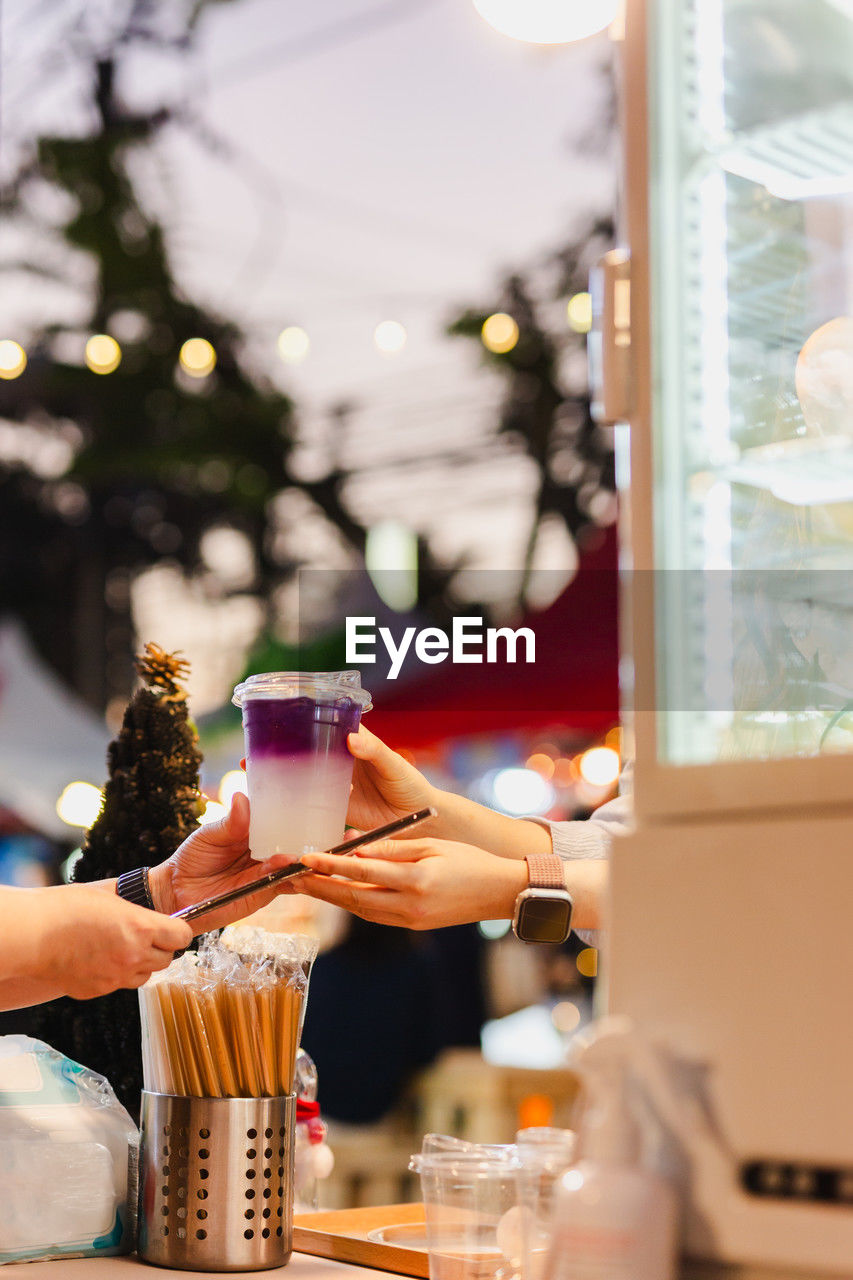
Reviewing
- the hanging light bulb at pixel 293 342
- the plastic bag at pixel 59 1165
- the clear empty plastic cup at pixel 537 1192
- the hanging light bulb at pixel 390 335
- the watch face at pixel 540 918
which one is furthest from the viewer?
the hanging light bulb at pixel 390 335

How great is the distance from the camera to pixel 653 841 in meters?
0.90

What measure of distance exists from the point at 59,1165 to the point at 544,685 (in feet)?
8.71

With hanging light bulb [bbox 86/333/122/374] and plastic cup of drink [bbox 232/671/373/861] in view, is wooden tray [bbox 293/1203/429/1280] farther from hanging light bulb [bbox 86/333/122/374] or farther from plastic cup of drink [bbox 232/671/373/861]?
hanging light bulb [bbox 86/333/122/374]

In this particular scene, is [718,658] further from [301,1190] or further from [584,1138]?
[301,1190]

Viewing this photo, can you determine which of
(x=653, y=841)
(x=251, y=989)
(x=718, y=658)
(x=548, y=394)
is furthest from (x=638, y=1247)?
(x=548, y=394)

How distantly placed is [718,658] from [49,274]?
17.0ft

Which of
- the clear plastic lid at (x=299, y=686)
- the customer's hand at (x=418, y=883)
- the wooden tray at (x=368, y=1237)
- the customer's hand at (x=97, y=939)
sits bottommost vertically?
the wooden tray at (x=368, y=1237)

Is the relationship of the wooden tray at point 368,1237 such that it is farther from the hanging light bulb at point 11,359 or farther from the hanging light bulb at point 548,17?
the hanging light bulb at point 11,359

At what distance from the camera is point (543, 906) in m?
1.56

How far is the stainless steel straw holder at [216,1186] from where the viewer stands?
1.38 metres

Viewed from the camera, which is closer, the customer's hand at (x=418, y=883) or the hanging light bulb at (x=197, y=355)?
the customer's hand at (x=418, y=883)

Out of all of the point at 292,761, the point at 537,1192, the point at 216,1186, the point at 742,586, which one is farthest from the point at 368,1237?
the point at 742,586

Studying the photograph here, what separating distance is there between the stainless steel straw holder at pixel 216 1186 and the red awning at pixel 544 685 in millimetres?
2318

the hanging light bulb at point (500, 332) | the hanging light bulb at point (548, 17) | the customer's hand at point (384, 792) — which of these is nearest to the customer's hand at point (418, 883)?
the customer's hand at point (384, 792)
